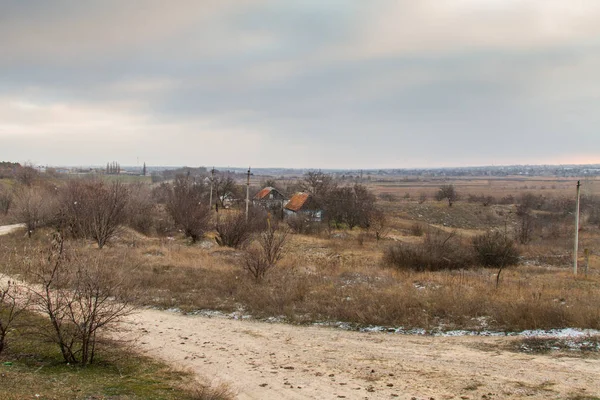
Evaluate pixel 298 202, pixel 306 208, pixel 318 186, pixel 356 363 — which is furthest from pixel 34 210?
pixel 318 186

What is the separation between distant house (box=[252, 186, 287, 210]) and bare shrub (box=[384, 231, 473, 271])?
87.2ft

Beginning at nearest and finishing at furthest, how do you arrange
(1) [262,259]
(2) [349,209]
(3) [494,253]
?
1. (1) [262,259]
2. (3) [494,253]
3. (2) [349,209]

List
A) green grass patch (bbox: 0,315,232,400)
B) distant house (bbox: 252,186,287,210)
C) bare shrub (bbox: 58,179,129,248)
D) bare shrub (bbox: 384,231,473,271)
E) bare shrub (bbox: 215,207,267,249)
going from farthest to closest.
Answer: distant house (bbox: 252,186,287,210) → bare shrub (bbox: 215,207,267,249) → bare shrub (bbox: 58,179,129,248) → bare shrub (bbox: 384,231,473,271) → green grass patch (bbox: 0,315,232,400)

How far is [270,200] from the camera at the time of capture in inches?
2032

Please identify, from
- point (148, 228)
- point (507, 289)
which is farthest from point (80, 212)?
point (507, 289)

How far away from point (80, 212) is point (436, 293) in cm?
2106

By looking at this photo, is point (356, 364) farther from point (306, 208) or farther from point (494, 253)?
point (306, 208)

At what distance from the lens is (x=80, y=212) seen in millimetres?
25812

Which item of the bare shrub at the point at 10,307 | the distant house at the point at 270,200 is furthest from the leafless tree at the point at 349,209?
the bare shrub at the point at 10,307

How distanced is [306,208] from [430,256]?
2587cm

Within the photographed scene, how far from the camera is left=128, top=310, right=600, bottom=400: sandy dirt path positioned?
22.9 feet

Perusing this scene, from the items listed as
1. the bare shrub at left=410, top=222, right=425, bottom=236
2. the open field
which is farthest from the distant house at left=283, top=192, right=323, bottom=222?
the open field

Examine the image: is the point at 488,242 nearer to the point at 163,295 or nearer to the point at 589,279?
the point at 589,279

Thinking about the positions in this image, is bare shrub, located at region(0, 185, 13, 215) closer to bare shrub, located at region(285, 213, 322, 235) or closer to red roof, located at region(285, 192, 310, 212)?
bare shrub, located at region(285, 213, 322, 235)
